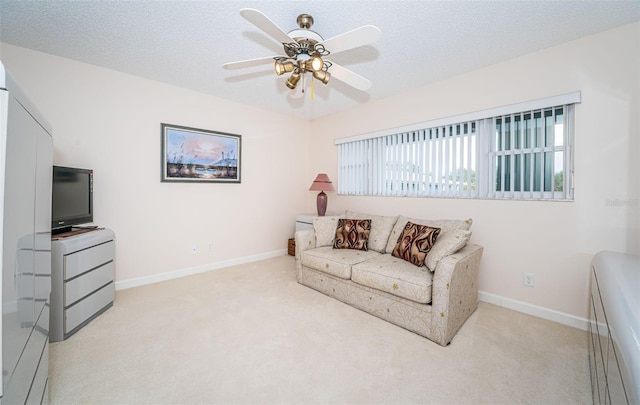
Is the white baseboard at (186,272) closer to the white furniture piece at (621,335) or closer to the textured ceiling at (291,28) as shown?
the textured ceiling at (291,28)

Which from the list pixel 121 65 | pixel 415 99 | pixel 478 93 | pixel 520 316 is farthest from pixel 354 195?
pixel 121 65

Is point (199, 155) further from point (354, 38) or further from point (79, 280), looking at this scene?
point (354, 38)

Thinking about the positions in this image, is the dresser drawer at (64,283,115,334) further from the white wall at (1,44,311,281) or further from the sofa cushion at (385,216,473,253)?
the sofa cushion at (385,216,473,253)

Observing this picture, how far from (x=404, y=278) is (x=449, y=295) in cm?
36

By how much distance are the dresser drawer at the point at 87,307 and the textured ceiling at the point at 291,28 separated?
7.41 feet

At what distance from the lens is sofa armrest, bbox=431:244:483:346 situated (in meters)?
2.04

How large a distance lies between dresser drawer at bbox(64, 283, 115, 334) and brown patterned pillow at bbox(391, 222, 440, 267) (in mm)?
2826

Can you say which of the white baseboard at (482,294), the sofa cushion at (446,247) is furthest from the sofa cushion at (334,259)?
the white baseboard at (482,294)

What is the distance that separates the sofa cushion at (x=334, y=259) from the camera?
2.71m

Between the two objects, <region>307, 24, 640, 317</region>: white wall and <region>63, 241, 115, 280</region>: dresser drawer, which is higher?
<region>307, 24, 640, 317</region>: white wall

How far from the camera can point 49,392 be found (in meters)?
1.52

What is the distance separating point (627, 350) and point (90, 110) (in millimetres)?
4211

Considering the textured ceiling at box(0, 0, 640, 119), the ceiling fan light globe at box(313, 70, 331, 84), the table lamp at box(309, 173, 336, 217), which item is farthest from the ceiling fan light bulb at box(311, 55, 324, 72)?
the table lamp at box(309, 173, 336, 217)

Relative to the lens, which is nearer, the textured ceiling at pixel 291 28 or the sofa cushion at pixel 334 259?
the textured ceiling at pixel 291 28
